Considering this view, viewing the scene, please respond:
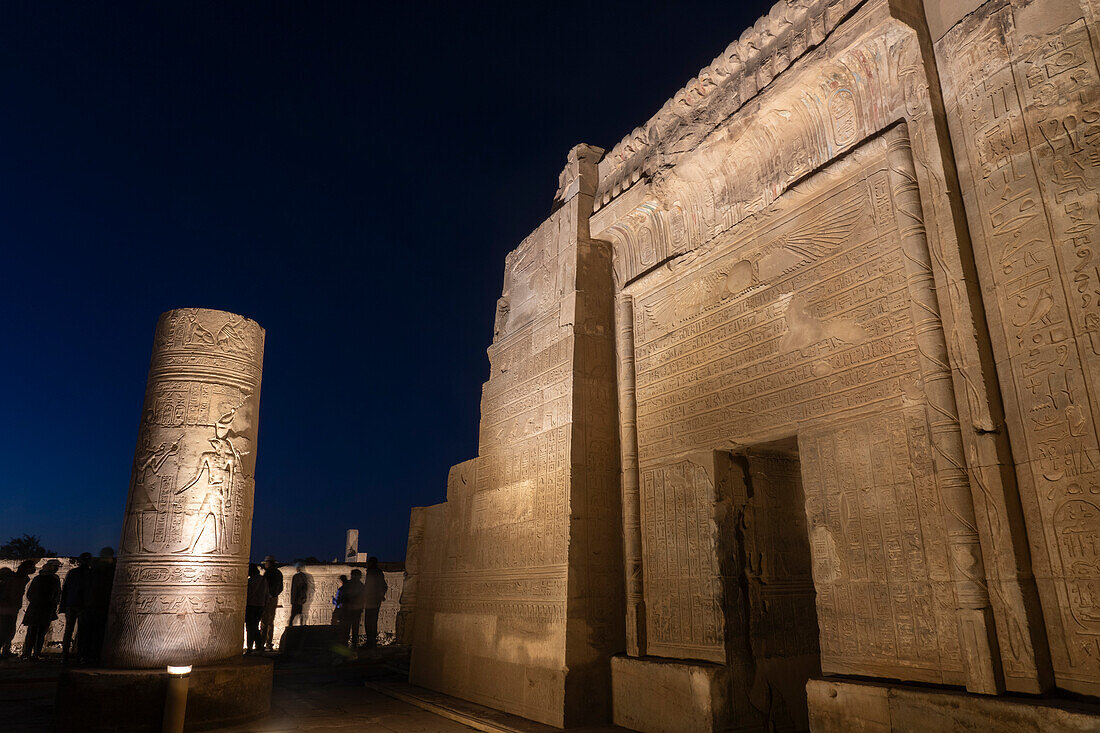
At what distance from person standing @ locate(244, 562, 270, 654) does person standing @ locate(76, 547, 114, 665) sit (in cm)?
185

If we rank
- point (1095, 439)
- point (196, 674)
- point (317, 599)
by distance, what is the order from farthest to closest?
point (317, 599)
point (196, 674)
point (1095, 439)

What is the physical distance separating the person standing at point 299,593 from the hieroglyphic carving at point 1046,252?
1077 centimetres

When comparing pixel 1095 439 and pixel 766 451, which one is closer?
pixel 1095 439

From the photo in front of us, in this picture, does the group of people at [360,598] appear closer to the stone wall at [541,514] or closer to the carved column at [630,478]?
the stone wall at [541,514]

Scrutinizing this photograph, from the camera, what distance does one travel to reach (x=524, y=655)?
521 cm

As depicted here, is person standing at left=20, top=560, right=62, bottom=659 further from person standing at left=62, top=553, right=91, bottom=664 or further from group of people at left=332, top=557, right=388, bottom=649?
group of people at left=332, top=557, right=388, bottom=649

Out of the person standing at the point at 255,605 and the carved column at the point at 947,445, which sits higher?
the carved column at the point at 947,445

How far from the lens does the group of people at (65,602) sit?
7316 millimetres

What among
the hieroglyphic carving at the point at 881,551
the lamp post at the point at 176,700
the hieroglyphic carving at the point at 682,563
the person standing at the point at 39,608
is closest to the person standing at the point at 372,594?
the person standing at the point at 39,608

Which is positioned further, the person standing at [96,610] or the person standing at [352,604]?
the person standing at [352,604]

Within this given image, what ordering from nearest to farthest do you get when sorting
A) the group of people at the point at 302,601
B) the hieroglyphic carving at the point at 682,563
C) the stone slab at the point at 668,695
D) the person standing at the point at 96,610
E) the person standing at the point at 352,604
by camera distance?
the stone slab at the point at 668,695 < the hieroglyphic carving at the point at 682,563 < the person standing at the point at 96,610 < the group of people at the point at 302,601 < the person standing at the point at 352,604

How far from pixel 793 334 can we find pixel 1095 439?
5.43 ft

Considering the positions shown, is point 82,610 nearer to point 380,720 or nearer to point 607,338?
point 380,720

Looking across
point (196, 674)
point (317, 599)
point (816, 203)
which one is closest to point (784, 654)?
point (816, 203)
